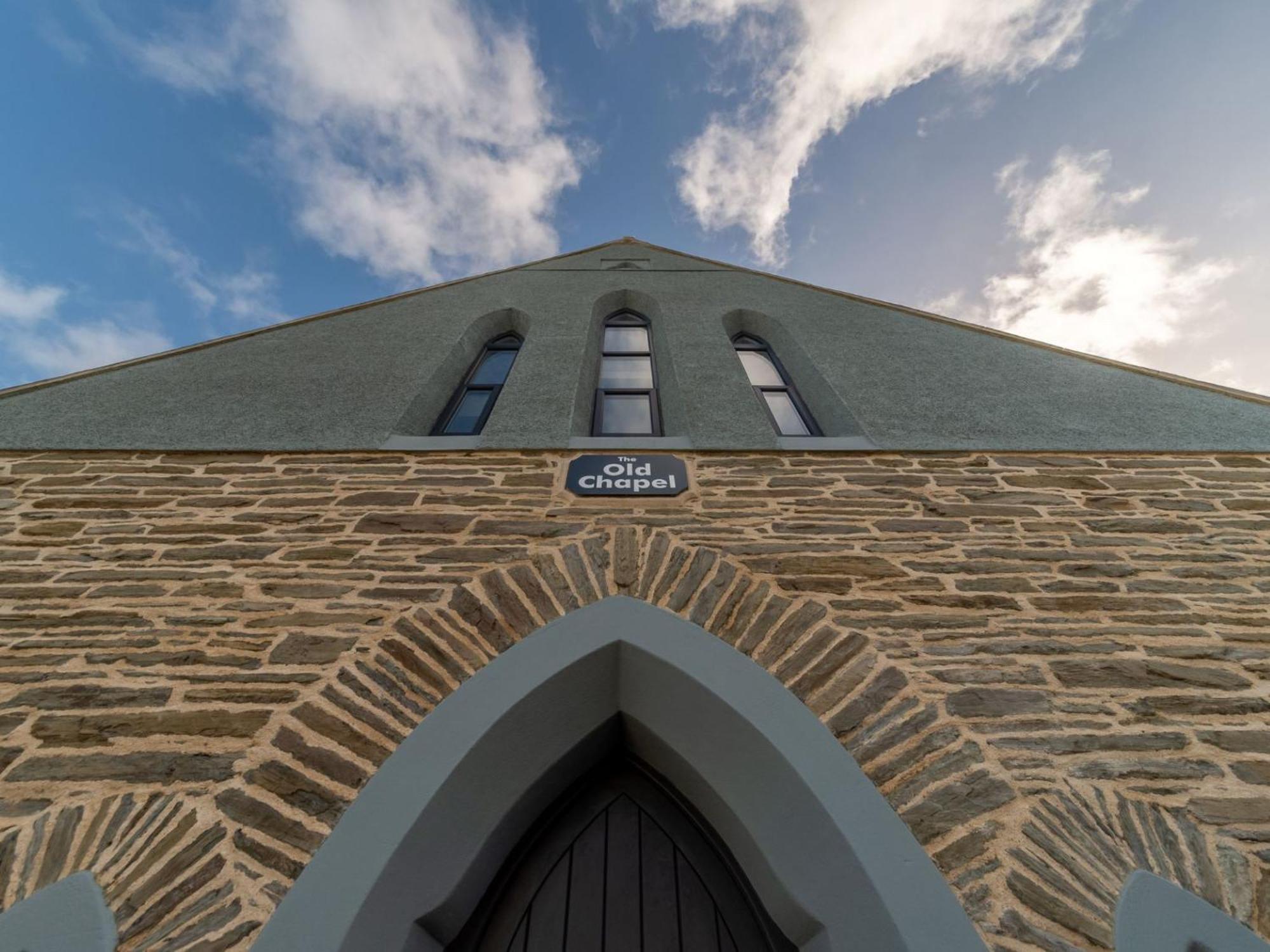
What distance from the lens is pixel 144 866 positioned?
1.67m

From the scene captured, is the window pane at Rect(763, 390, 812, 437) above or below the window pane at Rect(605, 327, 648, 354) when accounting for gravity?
below

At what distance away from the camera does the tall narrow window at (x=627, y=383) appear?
14.3ft

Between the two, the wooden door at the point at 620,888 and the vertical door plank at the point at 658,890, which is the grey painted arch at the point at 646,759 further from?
the vertical door plank at the point at 658,890

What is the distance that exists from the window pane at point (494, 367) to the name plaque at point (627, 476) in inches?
76.5

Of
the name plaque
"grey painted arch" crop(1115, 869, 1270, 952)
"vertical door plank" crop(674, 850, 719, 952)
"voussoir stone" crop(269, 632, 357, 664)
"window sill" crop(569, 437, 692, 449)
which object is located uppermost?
"window sill" crop(569, 437, 692, 449)

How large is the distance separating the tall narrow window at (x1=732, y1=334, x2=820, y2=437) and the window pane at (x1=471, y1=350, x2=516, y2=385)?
7.31 ft

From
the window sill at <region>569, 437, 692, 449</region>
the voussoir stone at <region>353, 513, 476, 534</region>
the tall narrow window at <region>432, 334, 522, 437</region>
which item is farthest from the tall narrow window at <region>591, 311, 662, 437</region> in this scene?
the voussoir stone at <region>353, 513, 476, 534</region>

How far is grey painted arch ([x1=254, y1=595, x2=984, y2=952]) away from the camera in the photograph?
5.42ft

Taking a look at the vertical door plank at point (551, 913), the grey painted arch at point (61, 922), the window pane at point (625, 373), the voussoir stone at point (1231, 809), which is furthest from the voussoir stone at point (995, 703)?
the window pane at point (625, 373)

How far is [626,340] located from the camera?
221 inches

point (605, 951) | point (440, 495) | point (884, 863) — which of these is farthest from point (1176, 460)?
point (440, 495)

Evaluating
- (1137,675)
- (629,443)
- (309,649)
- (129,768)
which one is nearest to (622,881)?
(309,649)

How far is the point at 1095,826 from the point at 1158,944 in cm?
31

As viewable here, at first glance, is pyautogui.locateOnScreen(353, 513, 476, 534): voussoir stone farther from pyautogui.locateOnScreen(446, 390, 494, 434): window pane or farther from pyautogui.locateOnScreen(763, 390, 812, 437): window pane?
pyautogui.locateOnScreen(763, 390, 812, 437): window pane
